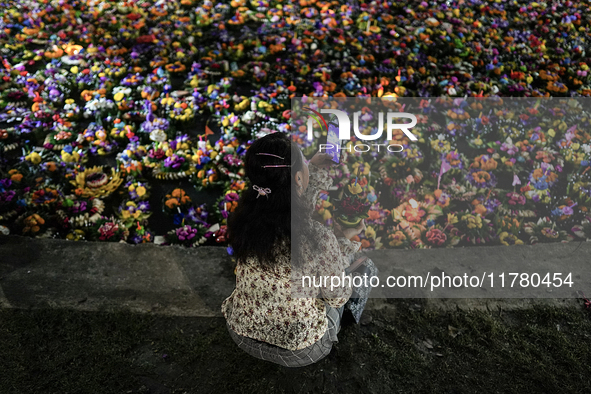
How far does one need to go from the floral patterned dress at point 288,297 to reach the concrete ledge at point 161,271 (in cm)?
74

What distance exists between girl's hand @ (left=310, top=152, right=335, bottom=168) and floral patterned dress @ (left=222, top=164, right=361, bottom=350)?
615mm

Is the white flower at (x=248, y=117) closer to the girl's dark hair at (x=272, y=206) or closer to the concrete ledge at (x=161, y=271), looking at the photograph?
the concrete ledge at (x=161, y=271)

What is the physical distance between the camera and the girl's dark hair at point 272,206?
1.96m

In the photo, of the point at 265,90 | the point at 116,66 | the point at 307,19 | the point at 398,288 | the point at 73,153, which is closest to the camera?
the point at 398,288

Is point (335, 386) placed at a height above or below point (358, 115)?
below

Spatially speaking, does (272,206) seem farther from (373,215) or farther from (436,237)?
(436,237)

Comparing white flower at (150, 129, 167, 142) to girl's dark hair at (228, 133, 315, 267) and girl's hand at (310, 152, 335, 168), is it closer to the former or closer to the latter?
girl's hand at (310, 152, 335, 168)

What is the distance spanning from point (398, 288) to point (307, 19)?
178 inches

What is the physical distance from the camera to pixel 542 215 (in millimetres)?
3699

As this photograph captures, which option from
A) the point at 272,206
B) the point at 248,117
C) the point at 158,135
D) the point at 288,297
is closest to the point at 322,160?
the point at 272,206

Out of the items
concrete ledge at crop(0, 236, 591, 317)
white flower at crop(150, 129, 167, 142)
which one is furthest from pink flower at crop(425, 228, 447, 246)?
white flower at crop(150, 129, 167, 142)

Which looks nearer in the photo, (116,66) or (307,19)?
(116,66)

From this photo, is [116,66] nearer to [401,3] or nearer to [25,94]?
[25,94]

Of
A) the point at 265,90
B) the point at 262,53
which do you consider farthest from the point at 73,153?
the point at 262,53
